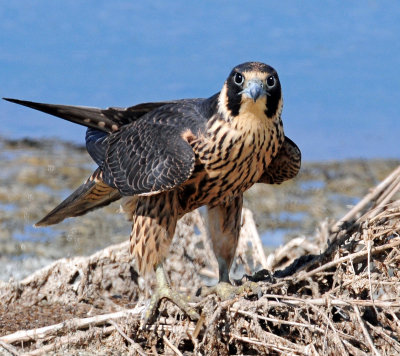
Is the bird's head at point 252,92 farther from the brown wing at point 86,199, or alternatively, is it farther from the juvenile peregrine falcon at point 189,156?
the brown wing at point 86,199

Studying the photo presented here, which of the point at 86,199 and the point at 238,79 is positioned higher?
the point at 238,79

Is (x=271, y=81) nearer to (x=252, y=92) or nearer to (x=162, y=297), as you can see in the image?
(x=252, y=92)

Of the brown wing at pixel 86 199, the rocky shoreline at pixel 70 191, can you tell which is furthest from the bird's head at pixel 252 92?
the rocky shoreline at pixel 70 191

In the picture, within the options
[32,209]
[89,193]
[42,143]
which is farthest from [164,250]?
[42,143]

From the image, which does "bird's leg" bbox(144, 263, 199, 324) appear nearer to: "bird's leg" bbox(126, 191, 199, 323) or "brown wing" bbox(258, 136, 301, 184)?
"bird's leg" bbox(126, 191, 199, 323)

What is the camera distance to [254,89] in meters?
4.36

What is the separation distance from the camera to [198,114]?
487cm

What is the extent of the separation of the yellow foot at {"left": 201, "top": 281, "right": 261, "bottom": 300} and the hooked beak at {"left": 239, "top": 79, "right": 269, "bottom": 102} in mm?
1009

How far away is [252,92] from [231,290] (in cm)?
117

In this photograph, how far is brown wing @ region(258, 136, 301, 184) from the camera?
17.0 feet

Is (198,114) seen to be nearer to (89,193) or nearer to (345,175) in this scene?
(89,193)

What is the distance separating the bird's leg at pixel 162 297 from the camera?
14.7 feet

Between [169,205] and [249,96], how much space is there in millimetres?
869

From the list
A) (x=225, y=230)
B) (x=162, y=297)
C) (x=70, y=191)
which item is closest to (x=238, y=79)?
(x=225, y=230)
